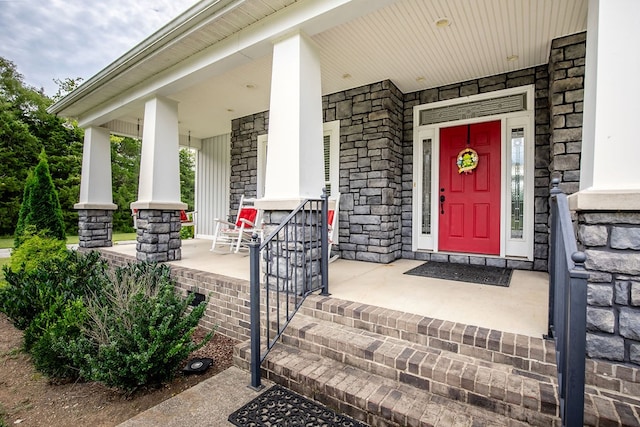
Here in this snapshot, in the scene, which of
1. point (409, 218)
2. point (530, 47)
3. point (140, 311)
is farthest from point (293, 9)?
point (409, 218)

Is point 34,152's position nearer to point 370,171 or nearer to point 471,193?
point 370,171

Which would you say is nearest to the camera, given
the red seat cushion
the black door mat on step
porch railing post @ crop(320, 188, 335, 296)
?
porch railing post @ crop(320, 188, 335, 296)

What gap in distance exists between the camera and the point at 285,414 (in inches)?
67.4

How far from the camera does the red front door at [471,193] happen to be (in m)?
4.04

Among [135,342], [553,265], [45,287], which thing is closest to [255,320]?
[135,342]

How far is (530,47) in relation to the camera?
10.9 ft

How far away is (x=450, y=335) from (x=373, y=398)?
63 centimetres

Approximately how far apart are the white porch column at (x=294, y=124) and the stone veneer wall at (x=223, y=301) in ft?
3.35

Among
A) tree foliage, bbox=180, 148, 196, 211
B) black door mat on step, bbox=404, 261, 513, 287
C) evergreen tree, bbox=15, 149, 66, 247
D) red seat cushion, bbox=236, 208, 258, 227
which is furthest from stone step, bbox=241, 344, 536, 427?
tree foliage, bbox=180, 148, 196, 211

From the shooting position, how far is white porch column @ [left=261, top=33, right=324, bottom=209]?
2.77m

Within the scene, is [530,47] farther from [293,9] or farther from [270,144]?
[270,144]

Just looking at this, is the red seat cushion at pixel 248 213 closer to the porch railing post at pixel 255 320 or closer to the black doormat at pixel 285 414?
the porch railing post at pixel 255 320

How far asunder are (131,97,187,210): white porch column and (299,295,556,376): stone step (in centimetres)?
313

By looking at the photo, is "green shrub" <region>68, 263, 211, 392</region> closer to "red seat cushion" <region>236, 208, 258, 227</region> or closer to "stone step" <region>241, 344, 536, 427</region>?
"stone step" <region>241, 344, 536, 427</region>
